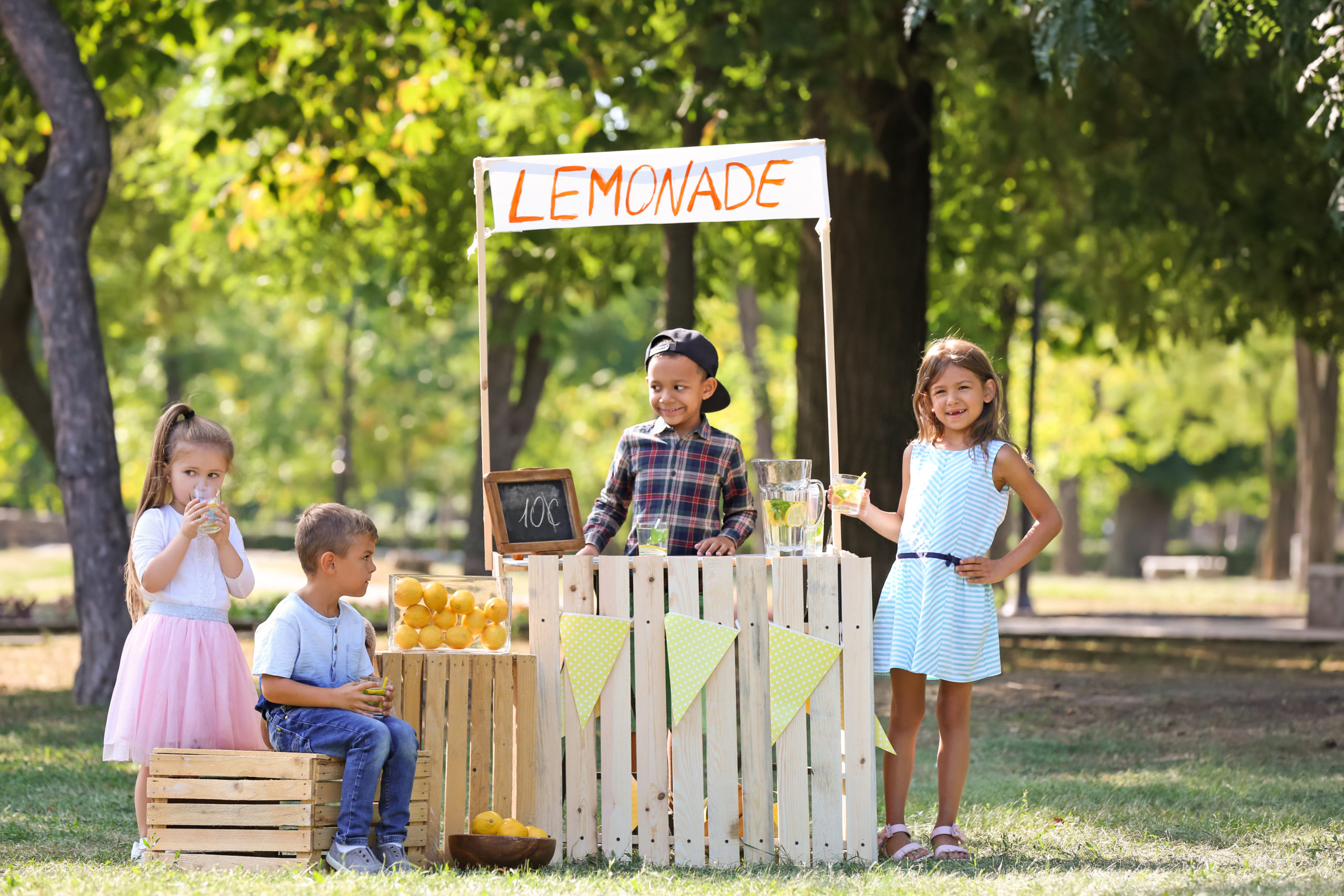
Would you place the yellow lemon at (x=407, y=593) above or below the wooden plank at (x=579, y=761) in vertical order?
above

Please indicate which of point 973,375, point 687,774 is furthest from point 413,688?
point 973,375

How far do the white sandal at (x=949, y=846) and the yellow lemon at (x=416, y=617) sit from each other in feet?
6.27

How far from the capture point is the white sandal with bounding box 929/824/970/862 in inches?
185

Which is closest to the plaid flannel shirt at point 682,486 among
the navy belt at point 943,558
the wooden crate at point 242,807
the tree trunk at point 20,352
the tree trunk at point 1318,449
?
the navy belt at point 943,558

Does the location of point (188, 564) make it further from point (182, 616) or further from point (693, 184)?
point (693, 184)

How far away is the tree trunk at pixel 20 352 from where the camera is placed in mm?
11836

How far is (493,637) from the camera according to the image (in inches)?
192

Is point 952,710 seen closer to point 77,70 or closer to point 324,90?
point 77,70

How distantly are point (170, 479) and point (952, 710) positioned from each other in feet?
9.29

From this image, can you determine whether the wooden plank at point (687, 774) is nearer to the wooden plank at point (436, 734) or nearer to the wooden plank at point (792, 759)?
the wooden plank at point (792, 759)

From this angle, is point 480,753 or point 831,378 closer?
point 480,753

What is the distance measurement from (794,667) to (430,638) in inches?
49.6

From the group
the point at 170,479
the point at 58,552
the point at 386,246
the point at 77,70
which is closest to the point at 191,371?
the point at 58,552

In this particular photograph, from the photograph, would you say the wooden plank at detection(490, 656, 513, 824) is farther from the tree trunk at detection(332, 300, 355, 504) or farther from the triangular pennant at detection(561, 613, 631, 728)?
the tree trunk at detection(332, 300, 355, 504)
